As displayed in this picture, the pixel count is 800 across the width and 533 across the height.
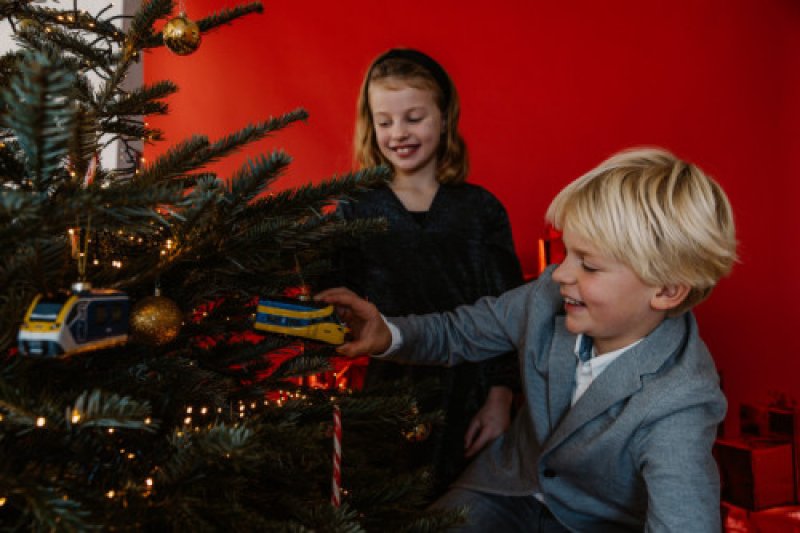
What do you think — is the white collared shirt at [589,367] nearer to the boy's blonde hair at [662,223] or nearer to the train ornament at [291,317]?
the boy's blonde hair at [662,223]

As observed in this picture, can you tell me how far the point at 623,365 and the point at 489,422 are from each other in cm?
39

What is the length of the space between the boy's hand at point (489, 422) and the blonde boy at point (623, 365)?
0.48ft

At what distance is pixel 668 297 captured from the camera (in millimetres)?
963

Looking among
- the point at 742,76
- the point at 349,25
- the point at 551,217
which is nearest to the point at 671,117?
the point at 742,76

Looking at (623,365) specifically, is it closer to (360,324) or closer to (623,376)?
(623,376)

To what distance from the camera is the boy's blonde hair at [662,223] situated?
91 cm

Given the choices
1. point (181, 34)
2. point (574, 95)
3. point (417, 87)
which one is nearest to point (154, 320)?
point (181, 34)

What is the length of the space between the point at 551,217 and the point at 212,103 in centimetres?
189

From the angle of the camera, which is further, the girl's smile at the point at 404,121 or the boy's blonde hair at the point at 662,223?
the girl's smile at the point at 404,121

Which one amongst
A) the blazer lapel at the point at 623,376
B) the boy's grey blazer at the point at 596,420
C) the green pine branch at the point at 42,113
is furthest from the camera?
the blazer lapel at the point at 623,376

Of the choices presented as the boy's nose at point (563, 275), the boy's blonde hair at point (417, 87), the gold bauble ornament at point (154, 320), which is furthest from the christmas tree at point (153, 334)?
the boy's blonde hair at point (417, 87)

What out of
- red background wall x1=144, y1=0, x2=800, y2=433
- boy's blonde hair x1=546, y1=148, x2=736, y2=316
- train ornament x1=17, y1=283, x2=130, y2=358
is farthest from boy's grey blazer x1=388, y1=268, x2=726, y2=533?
red background wall x1=144, y1=0, x2=800, y2=433

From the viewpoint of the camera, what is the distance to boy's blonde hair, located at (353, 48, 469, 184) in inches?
54.1

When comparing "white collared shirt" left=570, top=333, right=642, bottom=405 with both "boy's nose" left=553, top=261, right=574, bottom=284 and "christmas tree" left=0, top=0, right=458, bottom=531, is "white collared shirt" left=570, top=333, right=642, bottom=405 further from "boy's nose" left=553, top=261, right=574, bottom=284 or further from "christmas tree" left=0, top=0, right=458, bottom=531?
"christmas tree" left=0, top=0, right=458, bottom=531
